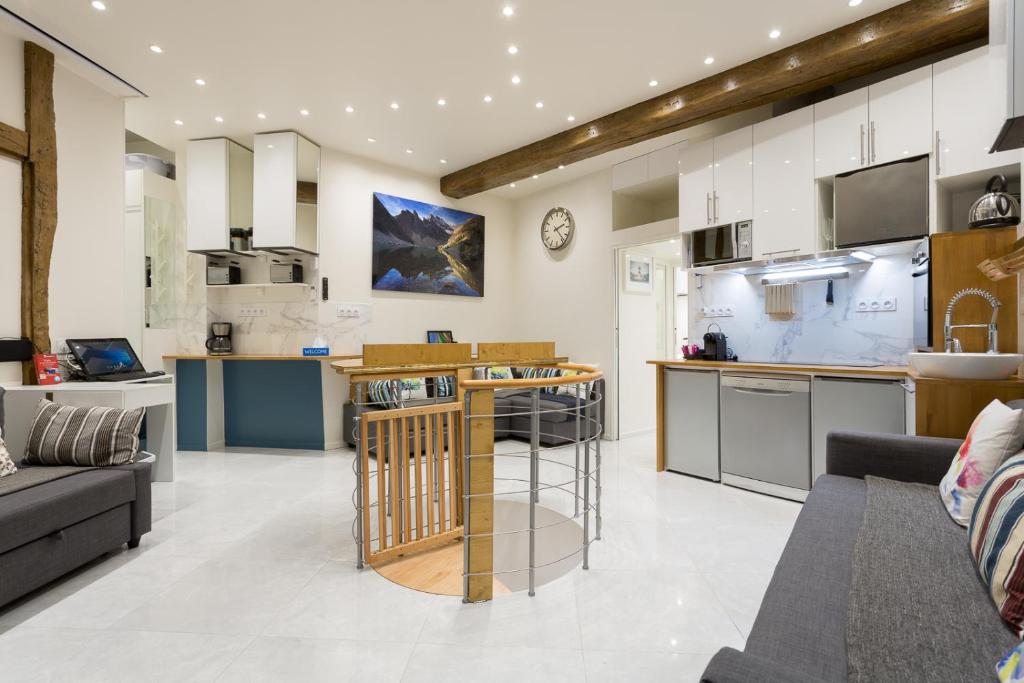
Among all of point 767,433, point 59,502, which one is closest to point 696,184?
point 767,433

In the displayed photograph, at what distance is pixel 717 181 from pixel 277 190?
4.02 metres

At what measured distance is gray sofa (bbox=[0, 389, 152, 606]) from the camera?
6.42 ft

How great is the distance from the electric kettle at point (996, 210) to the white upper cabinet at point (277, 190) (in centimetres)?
509

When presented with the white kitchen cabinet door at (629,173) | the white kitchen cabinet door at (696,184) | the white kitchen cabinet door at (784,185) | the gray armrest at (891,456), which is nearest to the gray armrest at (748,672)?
the gray armrest at (891,456)

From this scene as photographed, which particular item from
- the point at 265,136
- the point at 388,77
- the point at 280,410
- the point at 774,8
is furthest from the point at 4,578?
the point at 774,8

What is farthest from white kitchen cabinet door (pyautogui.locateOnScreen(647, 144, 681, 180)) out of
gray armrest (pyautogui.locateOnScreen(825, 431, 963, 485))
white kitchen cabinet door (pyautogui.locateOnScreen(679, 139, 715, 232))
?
gray armrest (pyautogui.locateOnScreen(825, 431, 963, 485))

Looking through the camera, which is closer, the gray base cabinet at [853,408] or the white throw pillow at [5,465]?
the white throw pillow at [5,465]

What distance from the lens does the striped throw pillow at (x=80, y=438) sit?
2559mm

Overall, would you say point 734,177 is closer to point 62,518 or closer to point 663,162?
point 663,162

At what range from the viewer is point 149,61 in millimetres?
3432

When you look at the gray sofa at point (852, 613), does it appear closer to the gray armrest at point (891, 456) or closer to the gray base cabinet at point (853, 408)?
the gray armrest at point (891, 456)

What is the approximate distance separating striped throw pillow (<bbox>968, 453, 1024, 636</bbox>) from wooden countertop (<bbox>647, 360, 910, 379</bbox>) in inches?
63.2

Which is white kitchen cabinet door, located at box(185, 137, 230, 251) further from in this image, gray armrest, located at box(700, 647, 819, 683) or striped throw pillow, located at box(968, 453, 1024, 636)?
striped throw pillow, located at box(968, 453, 1024, 636)

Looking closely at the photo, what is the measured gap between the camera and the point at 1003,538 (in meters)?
1.15
